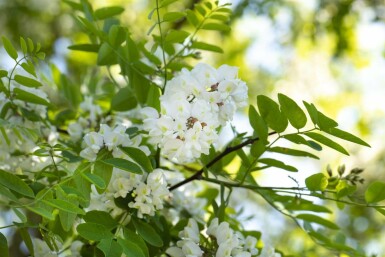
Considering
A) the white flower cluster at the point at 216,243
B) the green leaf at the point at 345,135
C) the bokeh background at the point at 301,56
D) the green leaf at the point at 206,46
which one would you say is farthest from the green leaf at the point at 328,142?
the bokeh background at the point at 301,56

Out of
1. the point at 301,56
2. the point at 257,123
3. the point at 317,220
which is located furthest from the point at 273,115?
the point at 301,56

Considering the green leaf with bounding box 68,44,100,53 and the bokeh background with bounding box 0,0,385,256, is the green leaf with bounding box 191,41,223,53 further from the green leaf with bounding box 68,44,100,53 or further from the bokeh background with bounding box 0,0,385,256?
the bokeh background with bounding box 0,0,385,256

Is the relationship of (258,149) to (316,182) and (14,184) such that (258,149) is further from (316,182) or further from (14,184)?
(14,184)

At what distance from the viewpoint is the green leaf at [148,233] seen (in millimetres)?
771

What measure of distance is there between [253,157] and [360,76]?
8.84ft

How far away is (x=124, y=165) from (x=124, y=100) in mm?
268

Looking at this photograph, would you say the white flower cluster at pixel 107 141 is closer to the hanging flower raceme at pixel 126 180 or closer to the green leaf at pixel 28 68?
the hanging flower raceme at pixel 126 180

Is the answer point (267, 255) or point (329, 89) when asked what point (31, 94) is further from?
point (329, 89)

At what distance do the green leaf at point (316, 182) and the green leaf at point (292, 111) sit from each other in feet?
0.25

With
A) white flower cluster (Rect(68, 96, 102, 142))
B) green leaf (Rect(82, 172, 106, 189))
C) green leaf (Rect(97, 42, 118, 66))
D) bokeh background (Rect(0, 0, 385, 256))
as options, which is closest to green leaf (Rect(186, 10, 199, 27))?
green leaf (Rect(97, 42, 118, 66))

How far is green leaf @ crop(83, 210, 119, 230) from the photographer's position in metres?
0.76

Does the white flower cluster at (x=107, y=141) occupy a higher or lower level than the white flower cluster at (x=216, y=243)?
higher

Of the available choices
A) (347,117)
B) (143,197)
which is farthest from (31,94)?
(347,117)

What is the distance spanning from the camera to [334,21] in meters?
2.06
